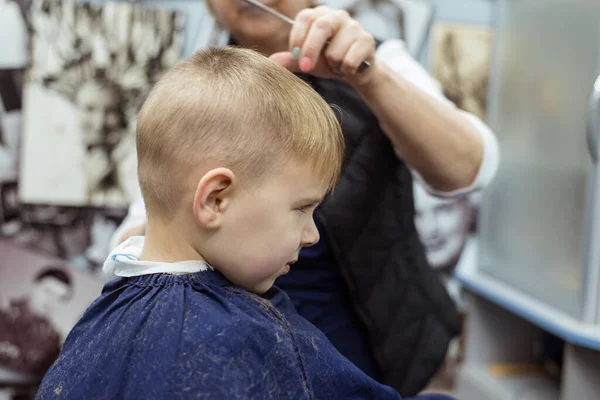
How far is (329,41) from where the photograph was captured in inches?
35.4

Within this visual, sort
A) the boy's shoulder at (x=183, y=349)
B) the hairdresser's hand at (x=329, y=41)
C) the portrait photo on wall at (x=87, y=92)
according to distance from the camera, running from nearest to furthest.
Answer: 1. the boy's shoulder at (x=183, y=349)
2. the hairdresser's hand at (x=329, y=41)
3. the portrait photo on wall at (x=87, y=92)

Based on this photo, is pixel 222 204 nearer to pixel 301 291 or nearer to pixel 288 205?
pixel 288 205

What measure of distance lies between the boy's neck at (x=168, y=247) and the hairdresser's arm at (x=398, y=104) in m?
0.33

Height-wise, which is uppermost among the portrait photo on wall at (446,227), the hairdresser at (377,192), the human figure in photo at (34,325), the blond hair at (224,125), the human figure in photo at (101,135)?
the blond hair at (224,125)

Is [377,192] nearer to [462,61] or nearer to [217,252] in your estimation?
[217,252]

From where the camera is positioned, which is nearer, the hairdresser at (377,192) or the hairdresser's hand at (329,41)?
the hairdresser's hand at (329,41)

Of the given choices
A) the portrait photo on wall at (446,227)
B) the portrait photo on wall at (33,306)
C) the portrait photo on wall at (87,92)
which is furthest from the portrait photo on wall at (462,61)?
the portrait photo on wall at (33,306)

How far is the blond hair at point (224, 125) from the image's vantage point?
671 millimetres

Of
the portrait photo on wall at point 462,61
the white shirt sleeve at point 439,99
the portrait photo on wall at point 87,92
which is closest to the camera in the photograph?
the white shirt sleeve at point 439,99

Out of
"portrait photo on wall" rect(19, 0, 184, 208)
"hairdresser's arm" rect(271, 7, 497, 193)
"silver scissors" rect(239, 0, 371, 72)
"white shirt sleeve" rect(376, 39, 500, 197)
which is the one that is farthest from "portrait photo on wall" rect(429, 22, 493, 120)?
"silver scissors" rect(239, 0, 371, 72)

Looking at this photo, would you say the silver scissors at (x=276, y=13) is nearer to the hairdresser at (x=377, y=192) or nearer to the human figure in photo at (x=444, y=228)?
the hairdresser at (x=377, y=192)

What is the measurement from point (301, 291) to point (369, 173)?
0.26 metres

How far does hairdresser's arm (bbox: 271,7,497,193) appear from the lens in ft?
2.92

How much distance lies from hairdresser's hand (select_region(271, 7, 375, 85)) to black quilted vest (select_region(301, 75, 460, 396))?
180 millimetres
